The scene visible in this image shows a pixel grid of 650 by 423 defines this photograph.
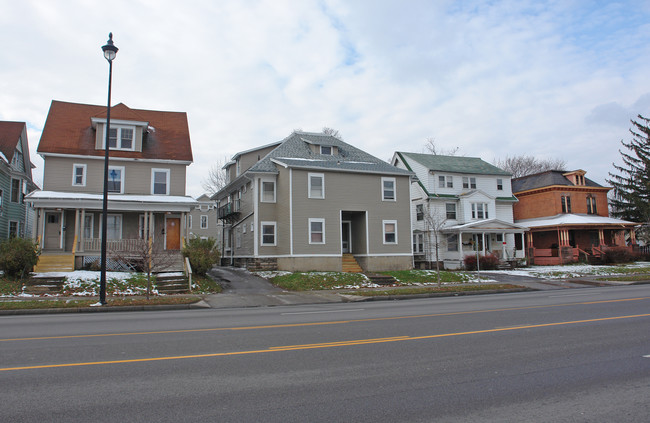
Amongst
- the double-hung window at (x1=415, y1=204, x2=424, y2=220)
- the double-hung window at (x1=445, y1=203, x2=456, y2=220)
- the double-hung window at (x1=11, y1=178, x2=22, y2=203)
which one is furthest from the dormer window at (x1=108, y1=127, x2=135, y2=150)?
the double-hung window at (x1=445, y1=203, x2=456, y2=220)

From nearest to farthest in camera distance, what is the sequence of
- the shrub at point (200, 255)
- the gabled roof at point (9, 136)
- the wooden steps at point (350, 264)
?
the shrub at point (200, 255) < the wooden steps at point (350, 264) < the gabled roof at point (9, 136)

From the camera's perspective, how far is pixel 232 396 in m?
5.36

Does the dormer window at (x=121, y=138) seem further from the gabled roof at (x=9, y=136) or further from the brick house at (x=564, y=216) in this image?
the brick house at (x=564, y=216)

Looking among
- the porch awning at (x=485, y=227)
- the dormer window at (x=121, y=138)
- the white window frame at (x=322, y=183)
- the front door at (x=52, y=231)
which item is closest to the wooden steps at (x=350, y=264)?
the white window frame at (x=322, y=183)

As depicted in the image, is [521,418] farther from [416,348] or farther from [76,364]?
[76,364]

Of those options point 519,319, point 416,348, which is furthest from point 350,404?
point 519,319

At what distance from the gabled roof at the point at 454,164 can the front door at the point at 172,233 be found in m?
20.8

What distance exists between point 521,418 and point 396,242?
84.6 feet

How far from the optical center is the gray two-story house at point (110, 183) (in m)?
24.2

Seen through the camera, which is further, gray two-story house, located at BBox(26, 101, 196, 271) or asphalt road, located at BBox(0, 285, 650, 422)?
gray two-story house, located at BBox(26, 101, 196, 271)

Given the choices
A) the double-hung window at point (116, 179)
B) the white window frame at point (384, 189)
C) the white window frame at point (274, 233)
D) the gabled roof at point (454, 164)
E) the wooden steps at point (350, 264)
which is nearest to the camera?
the double-hung window at point (116, 179)

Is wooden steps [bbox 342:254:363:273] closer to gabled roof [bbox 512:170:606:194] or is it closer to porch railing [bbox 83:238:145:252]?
porch railing [bbox 83:238:145:252]

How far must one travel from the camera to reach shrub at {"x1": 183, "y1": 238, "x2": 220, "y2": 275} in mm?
22844

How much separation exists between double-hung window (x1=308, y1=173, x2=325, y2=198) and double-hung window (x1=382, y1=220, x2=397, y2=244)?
4.73m
